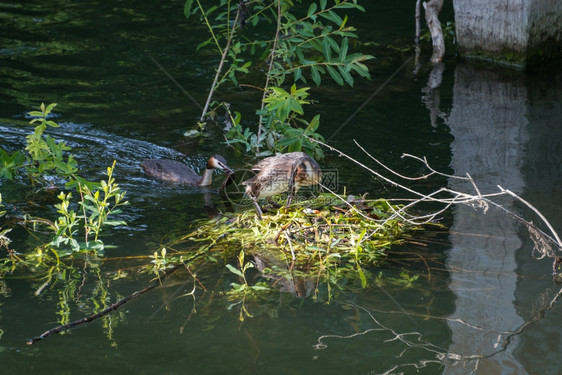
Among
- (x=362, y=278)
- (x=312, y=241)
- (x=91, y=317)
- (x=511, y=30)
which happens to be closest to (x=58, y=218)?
(x=91, y=317)

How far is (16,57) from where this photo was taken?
40.6 ft

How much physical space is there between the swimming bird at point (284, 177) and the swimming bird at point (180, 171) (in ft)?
3.89

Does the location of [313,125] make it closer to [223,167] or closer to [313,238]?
[223,167]

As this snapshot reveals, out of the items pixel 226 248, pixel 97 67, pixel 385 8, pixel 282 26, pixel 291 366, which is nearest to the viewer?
pixel 291 366

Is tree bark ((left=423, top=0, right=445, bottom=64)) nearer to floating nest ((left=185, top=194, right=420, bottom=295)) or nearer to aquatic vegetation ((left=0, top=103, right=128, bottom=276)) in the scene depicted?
floating nest ((left=185, top=194, right=420, bottom=295))

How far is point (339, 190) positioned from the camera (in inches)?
307

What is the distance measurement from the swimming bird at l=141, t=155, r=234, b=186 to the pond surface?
0.21m

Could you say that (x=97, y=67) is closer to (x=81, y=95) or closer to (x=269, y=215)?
(x=81, y=95)

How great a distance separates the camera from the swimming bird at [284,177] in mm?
6828

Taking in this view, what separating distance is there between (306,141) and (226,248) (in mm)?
2032

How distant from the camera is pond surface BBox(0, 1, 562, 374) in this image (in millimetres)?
4703

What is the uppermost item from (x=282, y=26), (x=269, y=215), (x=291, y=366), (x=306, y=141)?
(x=282, y=26)

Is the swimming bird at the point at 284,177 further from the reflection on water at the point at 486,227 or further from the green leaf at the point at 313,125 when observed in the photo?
the reflection on water at the point at 486,227

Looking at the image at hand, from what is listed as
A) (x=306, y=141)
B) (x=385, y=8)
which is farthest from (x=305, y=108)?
(x=385, y=8)
